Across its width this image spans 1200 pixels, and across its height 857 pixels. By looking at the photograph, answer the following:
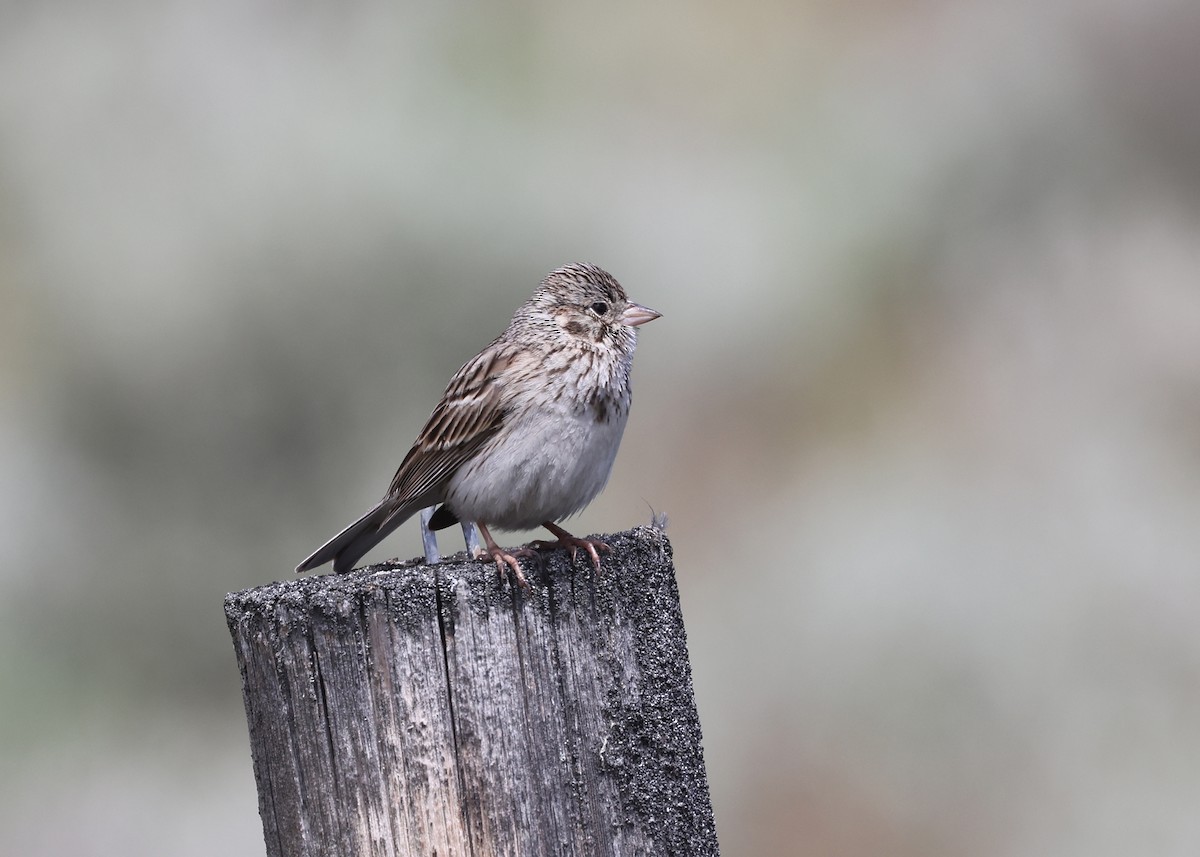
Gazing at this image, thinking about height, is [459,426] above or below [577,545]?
above

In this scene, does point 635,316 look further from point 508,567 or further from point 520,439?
point 508,567

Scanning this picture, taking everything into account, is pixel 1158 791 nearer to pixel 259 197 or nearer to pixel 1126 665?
pixel 1126 665

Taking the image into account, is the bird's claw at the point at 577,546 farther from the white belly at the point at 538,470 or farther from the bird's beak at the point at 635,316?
the bird's beak at the point at 635,316

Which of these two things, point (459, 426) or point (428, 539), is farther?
point (459, 426)

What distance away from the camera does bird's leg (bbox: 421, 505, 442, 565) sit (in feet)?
14.4

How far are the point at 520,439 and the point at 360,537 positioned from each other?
2.14 feet

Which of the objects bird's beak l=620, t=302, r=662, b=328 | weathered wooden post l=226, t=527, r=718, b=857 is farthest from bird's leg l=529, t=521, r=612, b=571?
bird's beak l=620, t=302, r=662, b=328

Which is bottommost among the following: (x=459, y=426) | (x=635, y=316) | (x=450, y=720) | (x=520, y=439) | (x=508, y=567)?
(x=450, y=720)

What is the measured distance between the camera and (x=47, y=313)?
36.7 feet

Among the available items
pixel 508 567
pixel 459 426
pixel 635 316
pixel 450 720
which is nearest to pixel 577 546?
pixel 508 567

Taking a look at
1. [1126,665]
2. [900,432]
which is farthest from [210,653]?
[1126,665]

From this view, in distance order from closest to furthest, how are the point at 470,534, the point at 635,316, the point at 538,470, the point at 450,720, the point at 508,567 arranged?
the point at 450,720 < the point at 508,567 < the point at 538,470 < the point at 470,534 < the point at 635,316

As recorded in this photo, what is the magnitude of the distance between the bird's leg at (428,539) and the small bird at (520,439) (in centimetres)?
5

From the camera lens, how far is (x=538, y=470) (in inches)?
177
